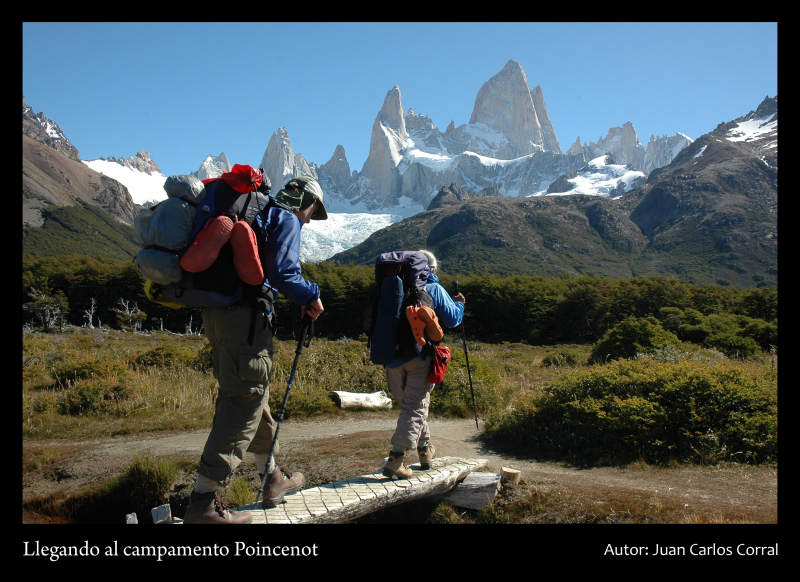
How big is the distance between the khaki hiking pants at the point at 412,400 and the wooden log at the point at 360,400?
451cm

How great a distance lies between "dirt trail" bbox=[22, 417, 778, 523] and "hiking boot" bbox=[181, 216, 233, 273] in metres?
3.37

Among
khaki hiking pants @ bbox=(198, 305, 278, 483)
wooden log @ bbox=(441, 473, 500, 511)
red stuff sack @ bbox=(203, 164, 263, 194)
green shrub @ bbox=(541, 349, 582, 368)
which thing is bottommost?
green shrub @ bbox=(541, 349, 582, 368)

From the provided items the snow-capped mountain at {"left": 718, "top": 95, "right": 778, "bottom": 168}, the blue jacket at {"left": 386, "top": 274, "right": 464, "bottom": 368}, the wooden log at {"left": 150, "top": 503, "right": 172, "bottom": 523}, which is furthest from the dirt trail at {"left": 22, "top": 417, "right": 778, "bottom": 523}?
the snow-capped mountain at {"left": 718, "top": 95, "right": 778, "bottom": 168}

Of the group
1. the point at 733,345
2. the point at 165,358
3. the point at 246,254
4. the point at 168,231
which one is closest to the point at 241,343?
the point at 246,254

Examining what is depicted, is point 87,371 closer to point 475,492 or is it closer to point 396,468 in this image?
point 396,468

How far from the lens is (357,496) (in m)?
3.61

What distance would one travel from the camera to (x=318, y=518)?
3.29 m

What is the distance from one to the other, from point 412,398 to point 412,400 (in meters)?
0.02

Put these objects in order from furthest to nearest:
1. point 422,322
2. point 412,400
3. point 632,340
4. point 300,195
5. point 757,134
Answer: point 757,134
point 632,340
point 412,400
point 422,322
point 300,195

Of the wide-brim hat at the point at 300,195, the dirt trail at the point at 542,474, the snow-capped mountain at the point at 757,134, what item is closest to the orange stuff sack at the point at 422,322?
the wide-brim hat at the point at 300,195

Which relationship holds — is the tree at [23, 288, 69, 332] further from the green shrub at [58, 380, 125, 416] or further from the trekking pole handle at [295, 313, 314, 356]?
the trekking pole handle at [295, 313, 314, 356]

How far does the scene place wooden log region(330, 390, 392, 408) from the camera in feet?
27.8
